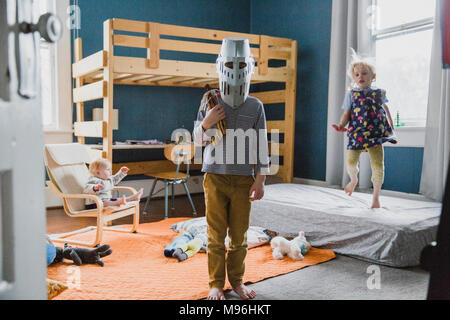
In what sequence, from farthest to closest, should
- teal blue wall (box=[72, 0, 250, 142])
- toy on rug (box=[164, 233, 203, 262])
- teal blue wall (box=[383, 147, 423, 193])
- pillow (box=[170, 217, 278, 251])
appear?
teal blue wall (box=[72, 0, 250, 142]) → teal blue wall (box=[383, 147, 423, 193]) → pillow (box=[170, 217, 278, 251]) → toy on rug (box=[164, 233, 203, 262])

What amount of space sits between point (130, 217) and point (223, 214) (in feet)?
7.66

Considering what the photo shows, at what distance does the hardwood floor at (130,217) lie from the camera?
366cm

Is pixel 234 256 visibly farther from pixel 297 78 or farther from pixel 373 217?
pixel 297 78

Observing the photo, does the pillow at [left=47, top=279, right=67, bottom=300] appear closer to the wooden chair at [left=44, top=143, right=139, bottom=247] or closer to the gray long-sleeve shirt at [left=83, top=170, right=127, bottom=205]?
the wooden chair at [left=44, top=143, right=139, bottom=247]

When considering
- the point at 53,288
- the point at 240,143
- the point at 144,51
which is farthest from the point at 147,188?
the point at 240,143

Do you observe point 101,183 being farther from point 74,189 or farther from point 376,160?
point 376,160

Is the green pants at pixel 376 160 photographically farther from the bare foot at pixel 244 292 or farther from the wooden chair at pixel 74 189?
the wooden chair at pixel 74 189

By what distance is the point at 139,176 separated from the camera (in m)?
5.16

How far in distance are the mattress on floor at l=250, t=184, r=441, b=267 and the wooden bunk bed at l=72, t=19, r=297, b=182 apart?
1.39m

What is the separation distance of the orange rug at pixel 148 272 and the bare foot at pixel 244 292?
18 cm

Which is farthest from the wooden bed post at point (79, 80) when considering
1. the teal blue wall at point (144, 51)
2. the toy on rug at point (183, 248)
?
the toy on rug at point (183, 248)

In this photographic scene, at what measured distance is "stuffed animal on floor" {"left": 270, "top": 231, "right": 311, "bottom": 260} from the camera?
8.88 ft

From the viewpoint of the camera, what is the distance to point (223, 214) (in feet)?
6.50

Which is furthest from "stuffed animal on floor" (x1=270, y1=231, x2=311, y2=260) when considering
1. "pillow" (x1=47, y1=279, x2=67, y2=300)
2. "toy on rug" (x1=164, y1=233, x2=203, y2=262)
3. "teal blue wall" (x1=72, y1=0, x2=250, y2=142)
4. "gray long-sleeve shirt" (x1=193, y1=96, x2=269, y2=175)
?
"teal blue wall" (x1=72, y1=0, x2=250, y2=142)
